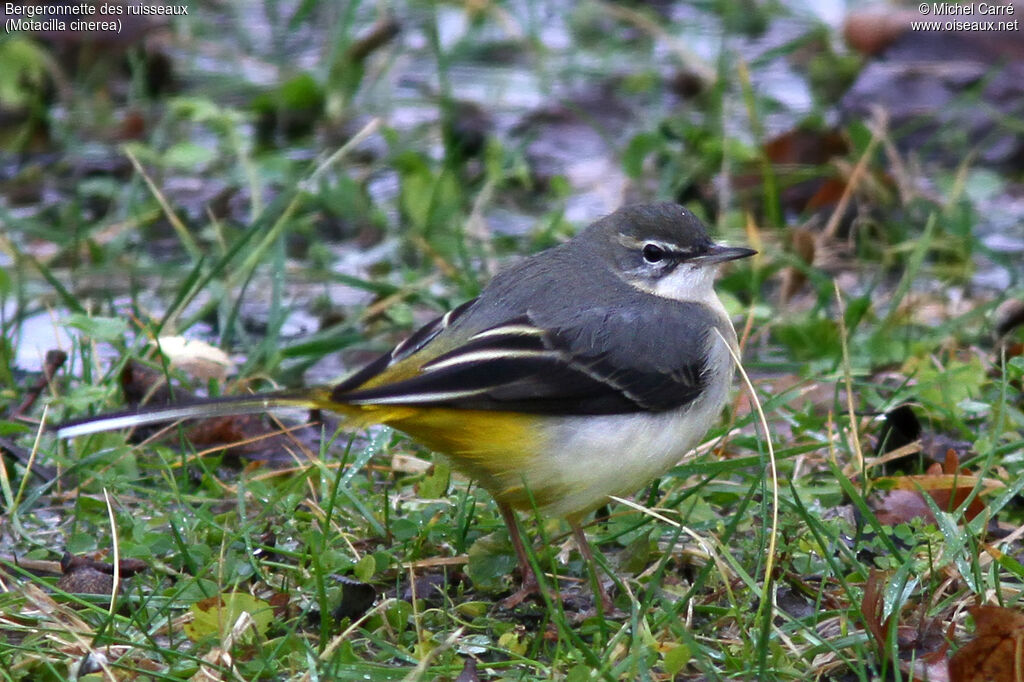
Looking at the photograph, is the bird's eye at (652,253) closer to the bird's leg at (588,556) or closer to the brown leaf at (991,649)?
the bird's leg at (588,556)

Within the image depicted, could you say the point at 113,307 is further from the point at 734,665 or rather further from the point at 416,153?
the point at 734,665

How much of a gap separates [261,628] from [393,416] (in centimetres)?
73

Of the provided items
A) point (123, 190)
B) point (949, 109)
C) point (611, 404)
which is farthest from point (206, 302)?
point (949, 109)

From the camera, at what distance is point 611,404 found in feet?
14.4

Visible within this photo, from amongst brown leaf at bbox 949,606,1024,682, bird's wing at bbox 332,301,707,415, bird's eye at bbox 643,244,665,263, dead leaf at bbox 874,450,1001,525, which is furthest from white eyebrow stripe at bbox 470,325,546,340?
brown leaf at bbox 949,606,1024,682

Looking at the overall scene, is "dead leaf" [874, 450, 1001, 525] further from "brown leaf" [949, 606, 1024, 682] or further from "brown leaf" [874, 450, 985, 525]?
"brown leaf" [949, 606, 1024, 682]

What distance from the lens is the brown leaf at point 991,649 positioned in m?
3.44

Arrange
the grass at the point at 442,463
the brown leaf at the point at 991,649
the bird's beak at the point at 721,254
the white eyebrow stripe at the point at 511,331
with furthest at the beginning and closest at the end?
1. the bird's beak at the point at 721,254
2. the white eyebrow stripe at the point at 511,331
3. the grass at the point at 442,463
4. the brown leaf at the point at 991,649

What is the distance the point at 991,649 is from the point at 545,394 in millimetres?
1479

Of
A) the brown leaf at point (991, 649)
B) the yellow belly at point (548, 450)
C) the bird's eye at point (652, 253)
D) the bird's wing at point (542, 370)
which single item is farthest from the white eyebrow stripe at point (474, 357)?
the brown leaf at point (991, 649)

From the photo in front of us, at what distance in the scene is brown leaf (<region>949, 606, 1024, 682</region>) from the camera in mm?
3438

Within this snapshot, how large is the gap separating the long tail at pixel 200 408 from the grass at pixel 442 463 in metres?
0.24

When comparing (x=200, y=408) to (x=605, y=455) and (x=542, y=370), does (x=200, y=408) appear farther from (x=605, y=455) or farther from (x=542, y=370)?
(x=605, y=455)

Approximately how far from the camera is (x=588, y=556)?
169 inches
